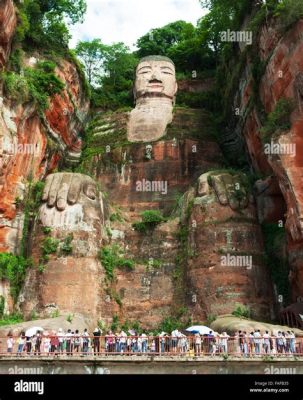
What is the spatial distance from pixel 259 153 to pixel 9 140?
13.9 metres

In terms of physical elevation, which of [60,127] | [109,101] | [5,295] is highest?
[109,101]

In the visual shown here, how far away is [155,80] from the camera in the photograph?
127 feet

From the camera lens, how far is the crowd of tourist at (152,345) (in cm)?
1809

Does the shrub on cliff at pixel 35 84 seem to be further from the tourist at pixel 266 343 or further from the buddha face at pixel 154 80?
the tourist at pixel 266 343

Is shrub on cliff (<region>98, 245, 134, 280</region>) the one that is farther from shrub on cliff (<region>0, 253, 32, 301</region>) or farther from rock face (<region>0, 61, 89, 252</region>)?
rock face (<region>0, 61, 89, 252</region>)

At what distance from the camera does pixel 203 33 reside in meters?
46.6

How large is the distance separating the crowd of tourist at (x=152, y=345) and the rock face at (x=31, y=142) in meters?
10.4

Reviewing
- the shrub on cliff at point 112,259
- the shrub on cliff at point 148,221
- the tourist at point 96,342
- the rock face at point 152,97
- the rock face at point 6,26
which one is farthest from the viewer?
the rock face at point 152,97

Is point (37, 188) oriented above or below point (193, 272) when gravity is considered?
above

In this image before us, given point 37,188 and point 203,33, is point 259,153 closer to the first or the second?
point 37,188

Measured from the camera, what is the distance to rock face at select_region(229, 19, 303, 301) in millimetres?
24344

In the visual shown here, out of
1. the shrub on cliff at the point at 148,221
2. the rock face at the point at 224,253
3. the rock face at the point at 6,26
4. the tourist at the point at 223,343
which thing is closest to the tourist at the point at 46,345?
the tourist at the point at 223,343
